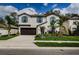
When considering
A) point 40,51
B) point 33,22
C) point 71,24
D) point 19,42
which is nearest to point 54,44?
point 40,51

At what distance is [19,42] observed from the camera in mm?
7535

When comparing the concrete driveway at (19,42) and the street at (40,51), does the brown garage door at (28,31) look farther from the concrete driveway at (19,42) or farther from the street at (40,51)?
the street at (40,51)

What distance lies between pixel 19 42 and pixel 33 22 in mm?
574

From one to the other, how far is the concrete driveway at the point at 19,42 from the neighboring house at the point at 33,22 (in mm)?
148

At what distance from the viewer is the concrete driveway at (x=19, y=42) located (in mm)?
7500

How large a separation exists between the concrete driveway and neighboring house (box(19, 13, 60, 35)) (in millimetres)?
148

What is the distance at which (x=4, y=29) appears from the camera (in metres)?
7.61

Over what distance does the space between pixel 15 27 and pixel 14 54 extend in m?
0.68

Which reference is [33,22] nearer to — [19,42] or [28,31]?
[28,31]

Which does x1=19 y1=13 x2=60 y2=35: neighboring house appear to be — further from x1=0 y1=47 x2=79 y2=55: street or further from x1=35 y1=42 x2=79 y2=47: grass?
x1=0 y1=47 x2=79 y2=55: street

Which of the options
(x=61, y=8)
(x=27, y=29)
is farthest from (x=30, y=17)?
(x=61, y=8)

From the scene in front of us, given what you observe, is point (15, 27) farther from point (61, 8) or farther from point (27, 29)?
point (61, 8)

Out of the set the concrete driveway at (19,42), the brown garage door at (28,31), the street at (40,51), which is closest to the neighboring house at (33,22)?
the brown garage door at (28,31)

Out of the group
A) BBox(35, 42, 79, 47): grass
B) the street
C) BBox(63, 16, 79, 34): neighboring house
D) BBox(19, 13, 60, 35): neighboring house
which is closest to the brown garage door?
BBox(19, 13, 60, 35): neighboring house
